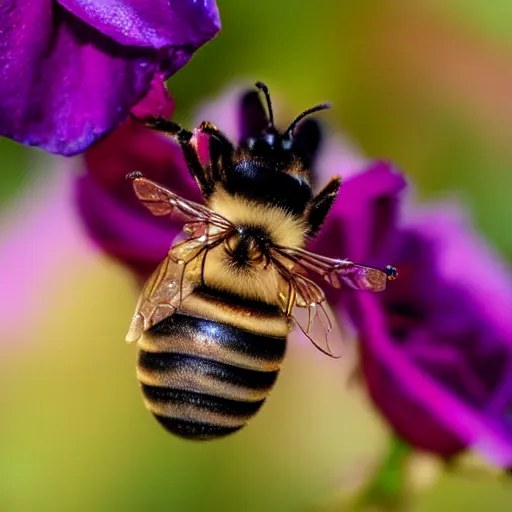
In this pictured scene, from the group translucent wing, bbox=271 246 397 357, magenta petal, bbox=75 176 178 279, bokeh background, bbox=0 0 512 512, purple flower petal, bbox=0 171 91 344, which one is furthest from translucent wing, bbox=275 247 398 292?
purple flower petal, bbox=0 171 91 344

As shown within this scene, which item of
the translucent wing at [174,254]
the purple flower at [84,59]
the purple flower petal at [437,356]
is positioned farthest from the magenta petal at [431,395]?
the purple flower at [84,59]

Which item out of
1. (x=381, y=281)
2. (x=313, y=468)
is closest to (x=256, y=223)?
(x=381, y=281)

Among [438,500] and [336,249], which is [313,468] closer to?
[438,500]

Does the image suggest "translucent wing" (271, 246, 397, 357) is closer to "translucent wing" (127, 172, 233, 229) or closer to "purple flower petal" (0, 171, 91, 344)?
"translucent wing" (127, 172, 233, 229)

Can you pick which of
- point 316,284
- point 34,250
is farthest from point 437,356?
point 34,250

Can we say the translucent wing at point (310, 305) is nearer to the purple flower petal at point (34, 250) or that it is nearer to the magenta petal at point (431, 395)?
the magenta petal at point (431, 395)

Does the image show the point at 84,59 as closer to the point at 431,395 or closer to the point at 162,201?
the point at 162,201
